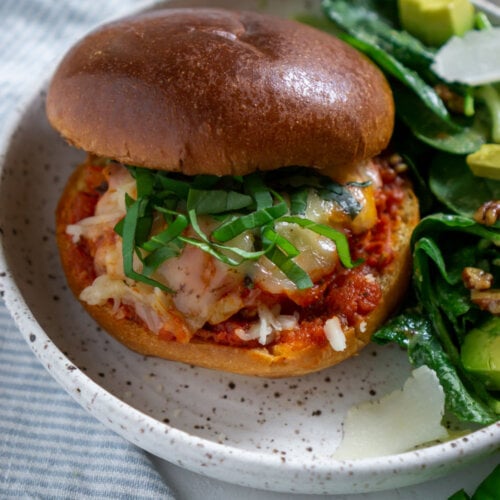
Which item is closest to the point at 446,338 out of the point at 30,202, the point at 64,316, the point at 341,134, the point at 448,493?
the point at 448,493

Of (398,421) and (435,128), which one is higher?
(435,128)

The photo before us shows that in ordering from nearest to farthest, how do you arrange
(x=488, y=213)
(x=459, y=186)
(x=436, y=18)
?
1. (x=488, y=213)
2. (x=459, y=186)
3. (x=436, y=18)

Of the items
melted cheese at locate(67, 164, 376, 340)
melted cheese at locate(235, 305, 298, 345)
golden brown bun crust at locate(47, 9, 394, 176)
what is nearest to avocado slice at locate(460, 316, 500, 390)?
melted cheese at locate(67, 164, 376, 340)

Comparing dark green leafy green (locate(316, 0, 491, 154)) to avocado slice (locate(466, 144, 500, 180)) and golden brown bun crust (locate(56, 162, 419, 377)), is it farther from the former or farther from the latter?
golden brown bun crust (locate(56, 162, 419, 377))

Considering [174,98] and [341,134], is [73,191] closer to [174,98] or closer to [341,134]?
[174,98]

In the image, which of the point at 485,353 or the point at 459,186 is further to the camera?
the point at 459,186

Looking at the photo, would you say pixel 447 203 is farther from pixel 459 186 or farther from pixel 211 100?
pixel 211 100

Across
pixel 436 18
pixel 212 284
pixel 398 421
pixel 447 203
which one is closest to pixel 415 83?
pixel 436 18

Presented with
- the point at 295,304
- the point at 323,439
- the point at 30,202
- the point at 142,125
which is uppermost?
the point at 142,125
